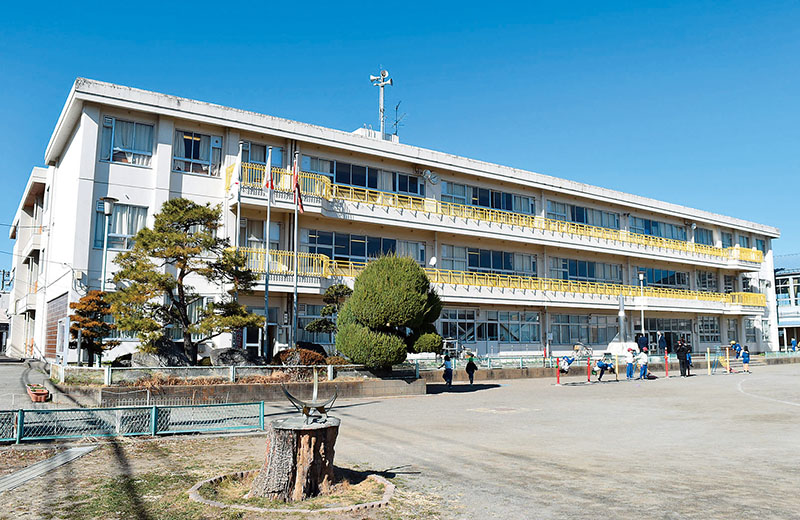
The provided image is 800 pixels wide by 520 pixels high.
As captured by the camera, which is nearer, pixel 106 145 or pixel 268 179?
pixel 106 145

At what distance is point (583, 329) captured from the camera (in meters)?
40.8

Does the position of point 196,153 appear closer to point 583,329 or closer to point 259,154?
point 259,154

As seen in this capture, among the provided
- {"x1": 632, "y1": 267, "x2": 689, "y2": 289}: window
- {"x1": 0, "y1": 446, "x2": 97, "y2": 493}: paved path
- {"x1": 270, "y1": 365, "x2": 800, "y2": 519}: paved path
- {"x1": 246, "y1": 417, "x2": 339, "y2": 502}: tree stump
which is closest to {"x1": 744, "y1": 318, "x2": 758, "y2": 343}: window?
{"x1": 632, "y1": 267, "x2": 689, "y2": 289}: window

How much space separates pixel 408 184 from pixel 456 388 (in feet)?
44.4

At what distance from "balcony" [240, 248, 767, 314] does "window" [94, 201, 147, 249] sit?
4.43m

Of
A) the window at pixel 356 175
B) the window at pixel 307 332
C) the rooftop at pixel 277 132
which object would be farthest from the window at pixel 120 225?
the window at pixel 356 175

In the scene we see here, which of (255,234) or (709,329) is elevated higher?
(255,234)

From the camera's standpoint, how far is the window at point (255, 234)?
27297mm

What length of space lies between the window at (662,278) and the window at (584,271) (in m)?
2.01

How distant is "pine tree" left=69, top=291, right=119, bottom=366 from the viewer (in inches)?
797

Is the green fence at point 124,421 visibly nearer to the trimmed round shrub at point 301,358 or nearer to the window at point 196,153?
the trimmed round shrub at point 301,358

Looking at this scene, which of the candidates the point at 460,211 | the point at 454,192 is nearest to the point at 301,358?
the point at 460,211

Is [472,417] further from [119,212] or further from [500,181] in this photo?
[500,181]

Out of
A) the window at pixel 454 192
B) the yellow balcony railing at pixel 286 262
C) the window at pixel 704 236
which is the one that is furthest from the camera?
the window at pixel 704 236
